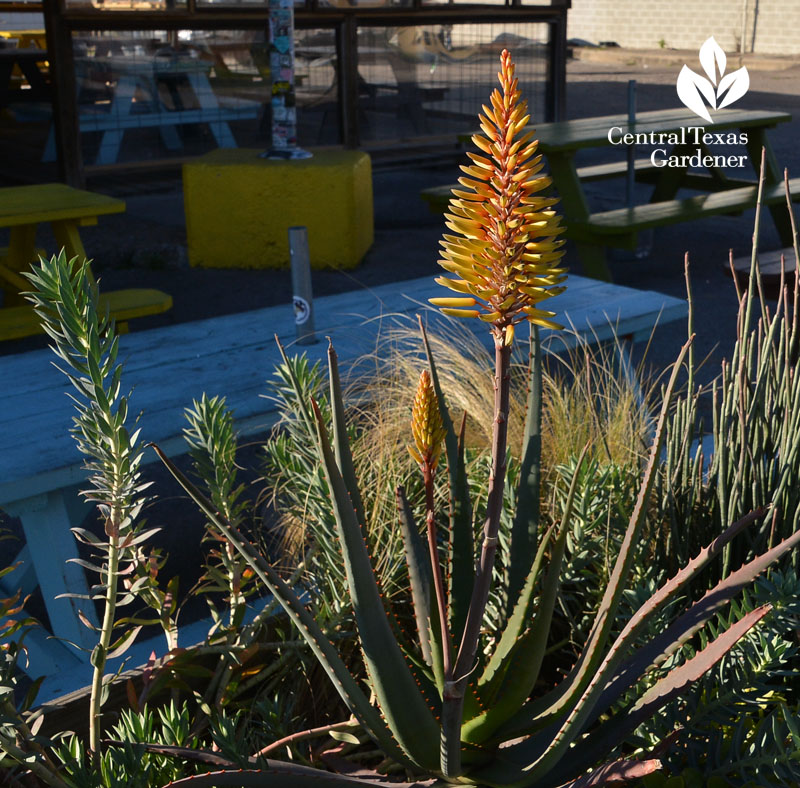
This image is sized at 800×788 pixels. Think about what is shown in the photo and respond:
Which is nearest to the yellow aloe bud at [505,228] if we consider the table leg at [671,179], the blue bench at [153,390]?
the blue bench at [153,390]

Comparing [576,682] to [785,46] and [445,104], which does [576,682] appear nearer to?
[445,104]

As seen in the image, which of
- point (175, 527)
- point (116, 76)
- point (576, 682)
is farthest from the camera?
point (116, 76)

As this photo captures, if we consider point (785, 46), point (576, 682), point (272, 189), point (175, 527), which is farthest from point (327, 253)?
point (785, 46)

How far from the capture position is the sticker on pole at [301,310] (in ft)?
Result: 9.49

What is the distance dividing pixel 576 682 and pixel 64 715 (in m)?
0.82

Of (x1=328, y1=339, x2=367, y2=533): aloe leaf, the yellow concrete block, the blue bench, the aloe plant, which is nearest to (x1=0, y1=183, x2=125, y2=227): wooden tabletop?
the yellow concrete block

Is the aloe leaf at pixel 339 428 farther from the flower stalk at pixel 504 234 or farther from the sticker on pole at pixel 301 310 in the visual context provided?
the sticker on pole at pixel 301 310

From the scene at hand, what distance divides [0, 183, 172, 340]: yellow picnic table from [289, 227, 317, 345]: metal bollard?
158cm

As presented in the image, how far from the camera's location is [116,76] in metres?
8.28

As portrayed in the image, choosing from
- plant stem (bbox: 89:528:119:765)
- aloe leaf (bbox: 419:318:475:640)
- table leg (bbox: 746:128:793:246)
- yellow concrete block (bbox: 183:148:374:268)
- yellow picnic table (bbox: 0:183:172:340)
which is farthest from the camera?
table leg (bbox: 746:128:793:246)

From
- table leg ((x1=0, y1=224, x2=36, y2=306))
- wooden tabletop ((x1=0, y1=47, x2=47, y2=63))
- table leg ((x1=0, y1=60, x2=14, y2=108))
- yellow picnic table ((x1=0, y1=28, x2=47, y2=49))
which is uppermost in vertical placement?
yellow picnic table ((x1=0, y1=28, x2=47, y2=49))

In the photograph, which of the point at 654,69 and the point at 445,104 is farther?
the point at 654,69

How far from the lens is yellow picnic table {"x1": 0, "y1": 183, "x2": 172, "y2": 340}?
446cm

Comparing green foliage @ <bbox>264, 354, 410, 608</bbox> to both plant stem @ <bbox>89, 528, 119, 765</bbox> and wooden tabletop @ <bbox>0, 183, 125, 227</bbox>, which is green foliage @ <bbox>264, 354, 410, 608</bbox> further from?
wooden tabletop @ <bbox>0, 183, 125, 227</bbox>
